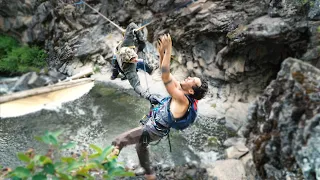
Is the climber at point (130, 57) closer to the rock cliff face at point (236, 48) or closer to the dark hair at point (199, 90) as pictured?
the rock cliff face at point (236, 48)

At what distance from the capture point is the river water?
20.8 ft

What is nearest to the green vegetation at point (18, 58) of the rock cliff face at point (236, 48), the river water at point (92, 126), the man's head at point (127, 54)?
the rock cliff face at point (236, 48)

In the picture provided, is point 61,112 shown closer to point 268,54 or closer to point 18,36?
point 268,54

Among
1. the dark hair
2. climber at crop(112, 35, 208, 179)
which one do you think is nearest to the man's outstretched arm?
climber at crop(112, 35, 208, 179)

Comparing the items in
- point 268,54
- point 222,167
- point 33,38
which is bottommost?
point 222,167

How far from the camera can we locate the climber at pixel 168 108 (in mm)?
3598

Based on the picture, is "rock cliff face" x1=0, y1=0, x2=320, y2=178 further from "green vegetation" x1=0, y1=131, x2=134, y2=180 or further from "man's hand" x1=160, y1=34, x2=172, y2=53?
"green vegetation" x1=0, y1=131, x2=134, y2=180

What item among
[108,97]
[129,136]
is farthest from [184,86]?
[108,97]

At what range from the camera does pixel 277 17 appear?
7.90m

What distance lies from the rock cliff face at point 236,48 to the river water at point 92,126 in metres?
1.79

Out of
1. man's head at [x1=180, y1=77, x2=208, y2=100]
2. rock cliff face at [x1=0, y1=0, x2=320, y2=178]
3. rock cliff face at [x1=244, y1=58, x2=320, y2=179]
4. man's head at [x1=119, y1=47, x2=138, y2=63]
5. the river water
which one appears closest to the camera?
rock cliff face at [x1=244, y1=58, x2=320, y2=179]

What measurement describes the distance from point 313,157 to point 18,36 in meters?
15.2

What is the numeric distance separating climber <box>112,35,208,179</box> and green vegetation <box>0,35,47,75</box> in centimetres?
1029

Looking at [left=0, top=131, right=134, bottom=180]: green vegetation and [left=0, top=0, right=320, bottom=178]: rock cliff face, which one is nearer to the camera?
[left=0, top=131, right=134, bottom=180]: green vegetation
